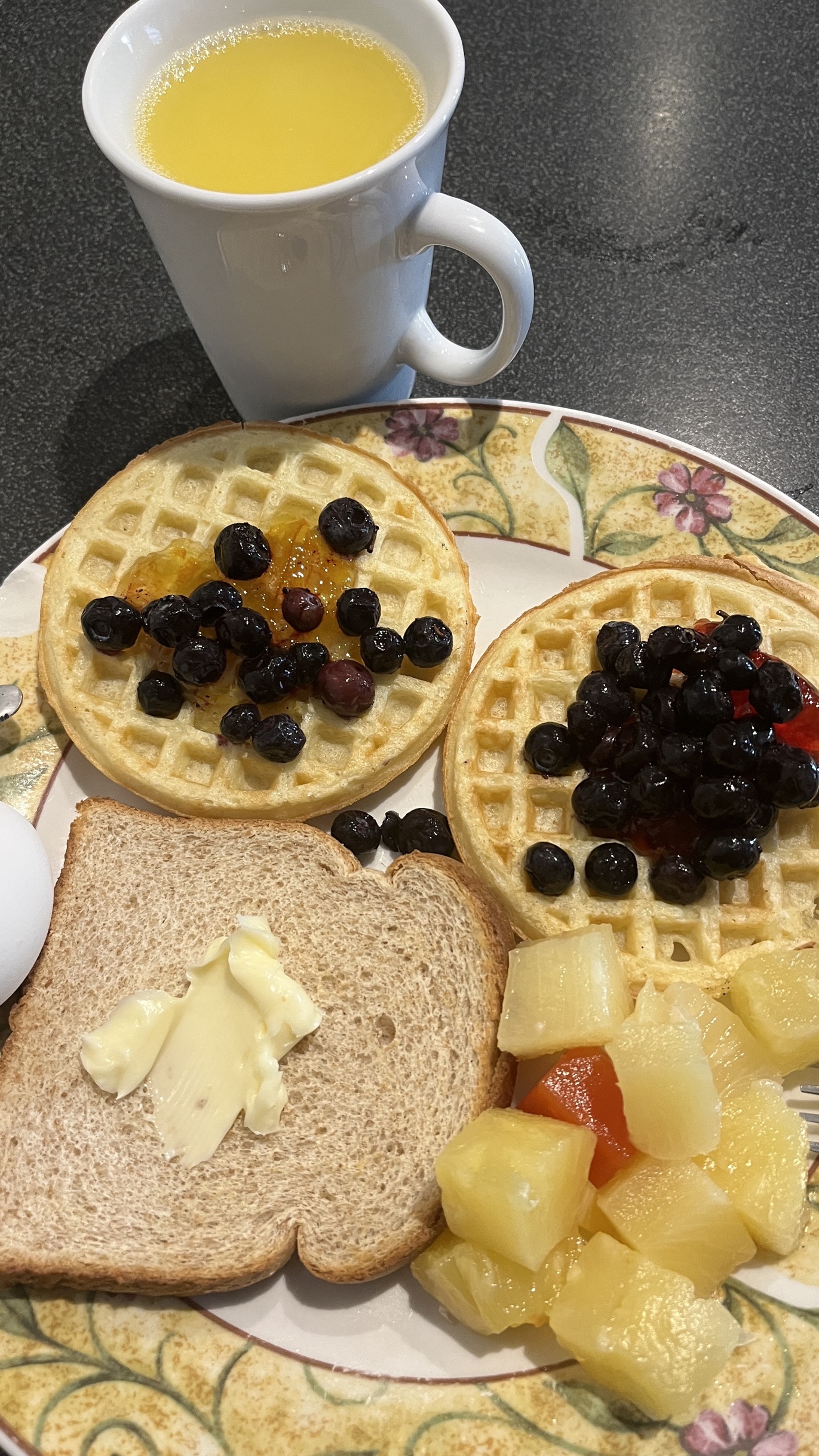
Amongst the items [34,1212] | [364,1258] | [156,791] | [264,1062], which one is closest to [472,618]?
[156,791]

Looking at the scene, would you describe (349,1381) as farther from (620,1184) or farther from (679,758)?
(679,758)

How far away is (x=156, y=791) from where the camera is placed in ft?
6.93

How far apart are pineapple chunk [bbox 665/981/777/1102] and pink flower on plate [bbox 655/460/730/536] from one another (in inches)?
43.6

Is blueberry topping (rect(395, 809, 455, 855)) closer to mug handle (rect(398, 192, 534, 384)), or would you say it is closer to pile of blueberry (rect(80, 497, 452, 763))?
pile of blueberry (rect(80, 497, 452, 763))

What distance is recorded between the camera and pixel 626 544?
7.85 ft

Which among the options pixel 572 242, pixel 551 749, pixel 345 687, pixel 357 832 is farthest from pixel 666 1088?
pixel 572 242

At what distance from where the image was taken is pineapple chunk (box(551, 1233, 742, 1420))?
153cm

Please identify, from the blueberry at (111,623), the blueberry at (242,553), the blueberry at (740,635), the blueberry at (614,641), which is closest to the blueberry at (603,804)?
the blueberry at (614,641)

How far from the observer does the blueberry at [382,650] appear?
2096mm

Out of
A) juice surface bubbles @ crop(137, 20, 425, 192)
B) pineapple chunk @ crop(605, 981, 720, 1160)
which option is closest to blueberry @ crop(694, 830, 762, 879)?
pineapple chunk @ crop(605, 981, 720, 1160)

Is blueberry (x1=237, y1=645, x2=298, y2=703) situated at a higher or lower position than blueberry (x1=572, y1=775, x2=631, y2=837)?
higher

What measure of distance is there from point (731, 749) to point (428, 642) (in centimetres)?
65

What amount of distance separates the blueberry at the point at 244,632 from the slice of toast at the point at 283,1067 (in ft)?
1.18

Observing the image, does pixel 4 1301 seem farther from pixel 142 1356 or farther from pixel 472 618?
pixel 472 618
